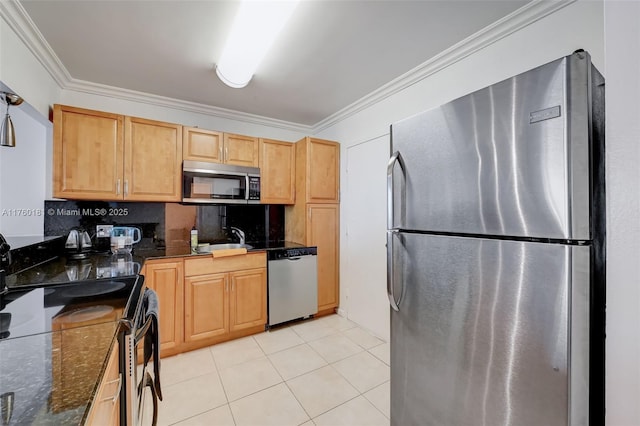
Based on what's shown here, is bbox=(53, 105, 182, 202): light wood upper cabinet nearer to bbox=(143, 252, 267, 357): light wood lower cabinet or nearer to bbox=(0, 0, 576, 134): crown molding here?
bbox=(0, 0, 576, 134): crown molding

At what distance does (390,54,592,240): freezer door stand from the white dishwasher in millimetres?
1779

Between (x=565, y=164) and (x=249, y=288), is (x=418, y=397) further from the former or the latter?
(x=249, y=288)

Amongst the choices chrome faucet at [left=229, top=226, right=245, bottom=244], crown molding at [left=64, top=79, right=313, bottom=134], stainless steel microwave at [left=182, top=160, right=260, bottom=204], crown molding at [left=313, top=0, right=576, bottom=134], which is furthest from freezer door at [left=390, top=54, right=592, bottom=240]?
crown molding at [left=64, top=79, right=313, bottom=134]

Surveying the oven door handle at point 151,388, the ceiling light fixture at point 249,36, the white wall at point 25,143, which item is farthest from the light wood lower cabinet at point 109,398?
the ceiling light fixture at point 249,36

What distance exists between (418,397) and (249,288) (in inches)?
72.6

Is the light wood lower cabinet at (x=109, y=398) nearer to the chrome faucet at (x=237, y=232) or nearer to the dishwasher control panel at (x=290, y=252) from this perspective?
the dishwasher control panel at (x=290, y=252)

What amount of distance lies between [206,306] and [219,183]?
1.20 m

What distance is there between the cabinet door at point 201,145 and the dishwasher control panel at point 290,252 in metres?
1.11

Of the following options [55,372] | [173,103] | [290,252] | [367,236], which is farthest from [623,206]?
[173,103]

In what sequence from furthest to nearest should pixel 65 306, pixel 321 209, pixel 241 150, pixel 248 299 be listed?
pixel 321 209, pixel 241 150, pixel 248 299, pixel 65 306

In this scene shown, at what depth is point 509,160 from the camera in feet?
2.98

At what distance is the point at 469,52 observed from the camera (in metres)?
1.86

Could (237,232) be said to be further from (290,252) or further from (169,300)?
(169,300)

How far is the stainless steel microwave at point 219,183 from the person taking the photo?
8.46ft
